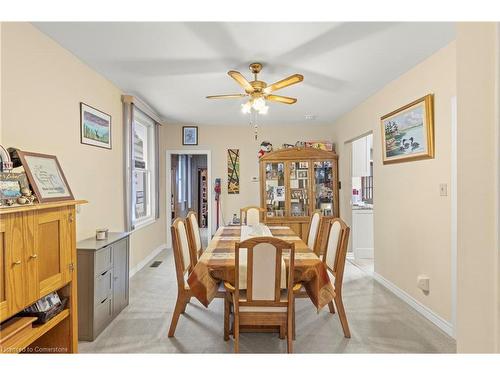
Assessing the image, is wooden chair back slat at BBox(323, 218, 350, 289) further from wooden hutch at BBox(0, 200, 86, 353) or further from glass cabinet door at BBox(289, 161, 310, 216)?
glass cabinet door at BBox(289, 161, 310, 216)

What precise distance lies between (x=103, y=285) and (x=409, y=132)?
10.5 ft

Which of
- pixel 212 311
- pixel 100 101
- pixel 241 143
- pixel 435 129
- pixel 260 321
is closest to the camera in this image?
pixel 260 321

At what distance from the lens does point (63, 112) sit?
2.47 metres

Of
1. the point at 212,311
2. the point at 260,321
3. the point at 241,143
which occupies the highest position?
the point at 241,143

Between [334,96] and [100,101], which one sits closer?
[100,101]

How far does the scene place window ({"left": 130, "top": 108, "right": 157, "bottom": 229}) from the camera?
4.51 meters

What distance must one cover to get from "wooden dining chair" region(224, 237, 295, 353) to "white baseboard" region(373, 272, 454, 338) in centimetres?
143

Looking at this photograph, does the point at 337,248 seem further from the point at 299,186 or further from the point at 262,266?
the point at 299,186

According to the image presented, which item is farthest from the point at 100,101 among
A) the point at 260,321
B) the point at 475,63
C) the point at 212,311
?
the point at 475,63

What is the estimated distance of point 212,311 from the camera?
2814mm

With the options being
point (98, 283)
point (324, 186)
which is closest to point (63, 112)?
point (98, 283)
